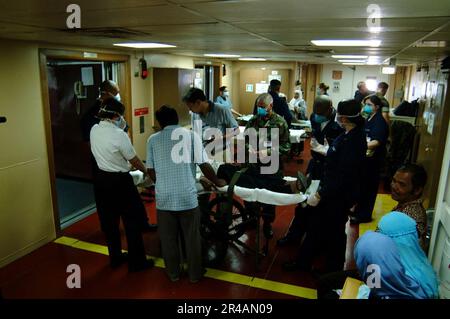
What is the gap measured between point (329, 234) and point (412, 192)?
3.34 feet

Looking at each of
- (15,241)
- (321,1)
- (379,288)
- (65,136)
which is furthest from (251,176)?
(65,136)

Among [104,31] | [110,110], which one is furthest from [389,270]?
[110,110]

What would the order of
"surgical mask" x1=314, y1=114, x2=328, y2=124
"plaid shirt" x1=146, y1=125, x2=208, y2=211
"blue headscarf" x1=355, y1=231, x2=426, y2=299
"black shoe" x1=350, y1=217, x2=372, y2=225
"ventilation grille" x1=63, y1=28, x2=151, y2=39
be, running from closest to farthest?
"blue headscarf" x1=355, y1=231, x2=426, y2=299 < "ventilation grille" x1=63, y1=28, x2=151, y2=39 < "plaid shirt" x1=146, y1=125, x2=208, y2=211 < "surgical mask" x1=314, y1=114, x2=328, y2=124 < "black shoe" x1=350, y1=217, x2=372, y2=225

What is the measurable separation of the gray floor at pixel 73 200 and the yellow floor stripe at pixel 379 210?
343 centimetres

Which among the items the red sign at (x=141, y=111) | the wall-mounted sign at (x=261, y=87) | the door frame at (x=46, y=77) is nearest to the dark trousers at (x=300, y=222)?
the door frame at (x=46, y=77)

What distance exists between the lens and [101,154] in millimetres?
2939

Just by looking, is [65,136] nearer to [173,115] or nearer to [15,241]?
[15,241]

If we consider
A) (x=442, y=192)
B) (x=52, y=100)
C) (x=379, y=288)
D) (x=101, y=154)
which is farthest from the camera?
(x=52, y=100)

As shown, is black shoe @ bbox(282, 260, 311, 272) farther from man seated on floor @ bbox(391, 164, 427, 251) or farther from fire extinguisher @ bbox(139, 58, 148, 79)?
fire extinguisher @ bbox(139, 58, 148, 79)

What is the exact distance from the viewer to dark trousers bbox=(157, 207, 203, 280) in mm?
2889

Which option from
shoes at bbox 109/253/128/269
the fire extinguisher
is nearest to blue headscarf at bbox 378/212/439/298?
shoes at bbox 109/253/128/269

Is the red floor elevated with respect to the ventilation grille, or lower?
lower

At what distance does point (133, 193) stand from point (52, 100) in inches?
123

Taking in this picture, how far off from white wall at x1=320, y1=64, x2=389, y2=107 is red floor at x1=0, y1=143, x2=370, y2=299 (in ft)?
29.5
